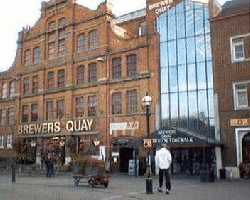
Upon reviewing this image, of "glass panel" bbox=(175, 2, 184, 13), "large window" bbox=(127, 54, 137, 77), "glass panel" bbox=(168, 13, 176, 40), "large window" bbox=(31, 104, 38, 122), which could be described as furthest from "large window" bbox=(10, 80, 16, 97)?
"glass panel" bbox=(175, 2, 184, 13)

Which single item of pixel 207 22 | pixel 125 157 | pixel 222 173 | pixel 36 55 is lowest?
pixel 222 173

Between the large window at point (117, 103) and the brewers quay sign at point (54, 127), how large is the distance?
2.64 m

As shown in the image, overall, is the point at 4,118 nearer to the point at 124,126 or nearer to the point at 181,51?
the point at 124,126

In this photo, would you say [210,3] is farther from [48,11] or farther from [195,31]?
[48,11]

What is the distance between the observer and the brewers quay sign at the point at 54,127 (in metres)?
38.0

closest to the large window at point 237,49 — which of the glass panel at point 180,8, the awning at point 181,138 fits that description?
the glass panel at point 180,8

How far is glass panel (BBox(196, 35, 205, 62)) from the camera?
31969mm

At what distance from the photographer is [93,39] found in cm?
3975

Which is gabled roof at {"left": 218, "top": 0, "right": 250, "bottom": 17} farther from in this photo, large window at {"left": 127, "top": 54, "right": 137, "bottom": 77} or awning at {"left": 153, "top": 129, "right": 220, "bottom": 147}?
awning at {"left": 153, "top": 129, "right": 220, "bottom": 147}

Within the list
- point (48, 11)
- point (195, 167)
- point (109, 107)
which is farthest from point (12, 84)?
point (195, 167)

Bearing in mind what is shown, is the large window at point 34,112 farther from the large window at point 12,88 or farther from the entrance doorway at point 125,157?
the entrance doorway at point 125,157

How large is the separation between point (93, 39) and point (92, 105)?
6.37m

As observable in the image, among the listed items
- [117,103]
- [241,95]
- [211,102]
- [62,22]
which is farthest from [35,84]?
[241,95]

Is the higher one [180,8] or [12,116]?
[180,8]
